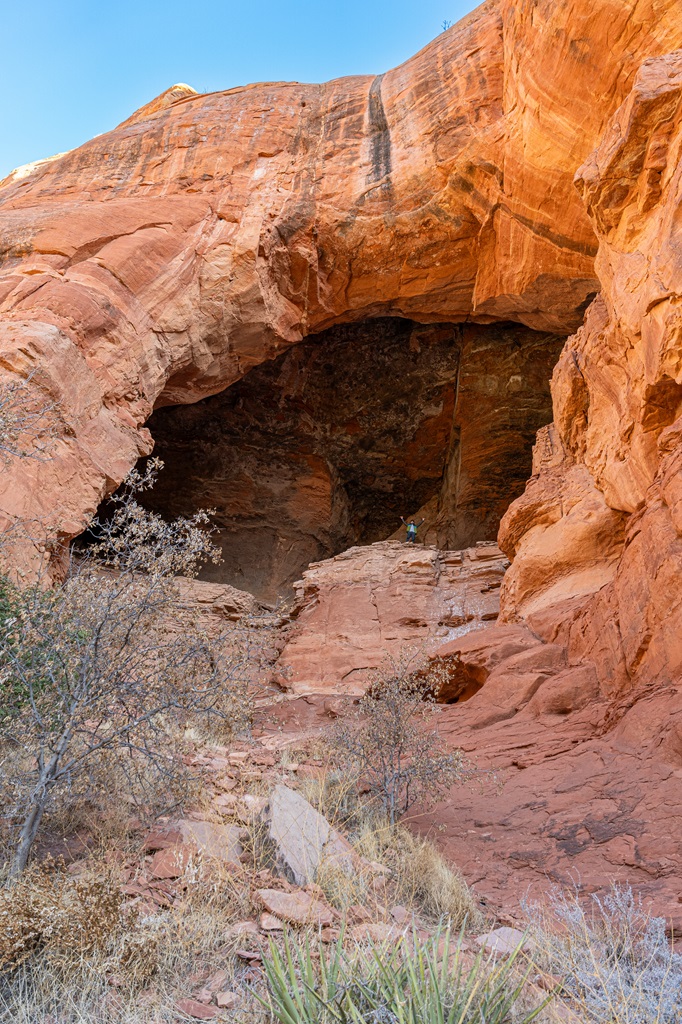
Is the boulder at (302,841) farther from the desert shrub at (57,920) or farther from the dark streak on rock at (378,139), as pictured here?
the dark streak on rock at (378,139)

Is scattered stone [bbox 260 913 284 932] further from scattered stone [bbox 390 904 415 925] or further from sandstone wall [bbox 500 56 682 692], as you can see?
sandstone wall [bbox 500 56 682 692]

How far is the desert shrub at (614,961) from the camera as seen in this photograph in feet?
7.90

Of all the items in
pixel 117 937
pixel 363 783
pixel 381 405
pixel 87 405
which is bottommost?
pixel 117 937

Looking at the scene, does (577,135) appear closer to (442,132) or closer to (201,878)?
(442,132)

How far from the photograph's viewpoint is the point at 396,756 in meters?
5.93

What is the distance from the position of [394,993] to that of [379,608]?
32.1 feet

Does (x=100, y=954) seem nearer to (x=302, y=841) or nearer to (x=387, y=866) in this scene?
(x=302, y=841)

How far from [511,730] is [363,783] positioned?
1746 millimetres

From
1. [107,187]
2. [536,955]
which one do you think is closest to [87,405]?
[107,187]

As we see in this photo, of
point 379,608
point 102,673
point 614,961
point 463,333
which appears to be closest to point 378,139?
point 463,333

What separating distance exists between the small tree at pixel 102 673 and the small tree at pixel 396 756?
1401 mm

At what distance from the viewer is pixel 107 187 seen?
43.8 ft

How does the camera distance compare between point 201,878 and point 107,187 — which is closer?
point 201,878

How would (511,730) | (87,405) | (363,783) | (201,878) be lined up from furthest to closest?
(87,405) → (511,730) → (363,783) → (201,878)
